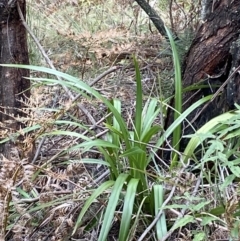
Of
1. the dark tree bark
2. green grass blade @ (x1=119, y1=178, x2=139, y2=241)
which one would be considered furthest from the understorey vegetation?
the dark tree bark

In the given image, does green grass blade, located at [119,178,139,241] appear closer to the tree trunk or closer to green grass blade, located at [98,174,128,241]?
green grass blade, located at [98,174,128,241]

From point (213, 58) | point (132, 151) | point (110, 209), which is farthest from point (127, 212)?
point (213, 58)

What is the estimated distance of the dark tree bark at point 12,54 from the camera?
2.34 m

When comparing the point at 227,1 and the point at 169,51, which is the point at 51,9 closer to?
the point at 169,51

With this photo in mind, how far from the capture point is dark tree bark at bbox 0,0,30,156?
7.69ft

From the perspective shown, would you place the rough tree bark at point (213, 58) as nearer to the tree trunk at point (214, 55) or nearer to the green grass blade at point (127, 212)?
the tree trunk at point (214, 55)

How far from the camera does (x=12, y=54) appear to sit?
239cm

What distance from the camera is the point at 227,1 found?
2.31 metres

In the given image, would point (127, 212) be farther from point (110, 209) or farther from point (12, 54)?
point (12, 54)

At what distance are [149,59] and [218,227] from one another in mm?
1752

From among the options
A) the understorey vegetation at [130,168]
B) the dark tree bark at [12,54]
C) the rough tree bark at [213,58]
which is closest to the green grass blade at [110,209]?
the understorey vegetation at [130,168]

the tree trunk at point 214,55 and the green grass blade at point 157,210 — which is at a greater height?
the tree trunk at point 214,55

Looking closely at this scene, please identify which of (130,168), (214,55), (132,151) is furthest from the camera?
(214,55)

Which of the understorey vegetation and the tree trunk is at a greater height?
the tree trunk
